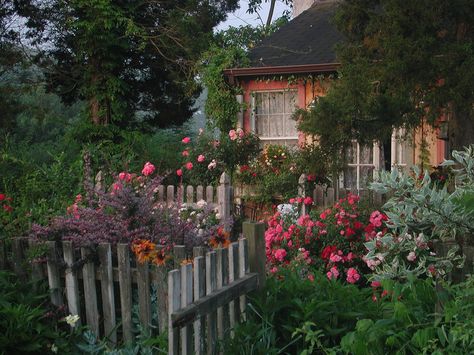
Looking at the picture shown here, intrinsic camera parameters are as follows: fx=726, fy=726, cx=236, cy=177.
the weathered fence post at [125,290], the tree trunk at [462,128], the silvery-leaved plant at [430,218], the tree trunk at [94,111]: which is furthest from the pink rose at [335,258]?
the tree trunk at [94,111]

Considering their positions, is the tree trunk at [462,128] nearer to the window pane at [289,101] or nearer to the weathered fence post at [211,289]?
the window pane at [289,101]

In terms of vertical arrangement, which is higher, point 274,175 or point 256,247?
point 256,247

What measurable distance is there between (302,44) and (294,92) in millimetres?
1425

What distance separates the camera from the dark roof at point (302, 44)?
48.6 feet

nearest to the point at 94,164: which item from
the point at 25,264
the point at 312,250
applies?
the point at 312,250

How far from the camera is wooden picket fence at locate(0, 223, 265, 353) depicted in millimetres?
4008

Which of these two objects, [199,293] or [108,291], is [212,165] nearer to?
[108,291]

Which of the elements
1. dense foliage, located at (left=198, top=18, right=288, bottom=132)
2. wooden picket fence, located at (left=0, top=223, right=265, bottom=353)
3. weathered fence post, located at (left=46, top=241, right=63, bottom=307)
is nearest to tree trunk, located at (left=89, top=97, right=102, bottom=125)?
dense foliage, located at (left=198, top=18, right=288, bottom=132)

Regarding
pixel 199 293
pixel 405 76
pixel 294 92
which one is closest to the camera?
pixel 199 293

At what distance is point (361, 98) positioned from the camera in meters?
9.60

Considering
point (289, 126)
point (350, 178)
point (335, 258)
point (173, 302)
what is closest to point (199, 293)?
point (173, 302)

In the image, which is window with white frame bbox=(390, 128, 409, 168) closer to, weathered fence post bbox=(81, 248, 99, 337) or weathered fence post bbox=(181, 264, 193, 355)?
weathered fence post bbox=(81, 248, 99, 337)

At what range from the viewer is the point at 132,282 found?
4898 mm

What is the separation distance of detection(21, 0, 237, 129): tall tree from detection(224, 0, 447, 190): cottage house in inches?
74.5
